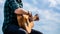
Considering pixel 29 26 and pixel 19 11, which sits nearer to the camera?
pixel 19 11

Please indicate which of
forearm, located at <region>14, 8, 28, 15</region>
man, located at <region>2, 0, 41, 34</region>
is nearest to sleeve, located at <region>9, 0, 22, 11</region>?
man, located at <region>2, 0, 41, 34</region>

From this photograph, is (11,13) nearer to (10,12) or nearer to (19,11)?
(10,12)

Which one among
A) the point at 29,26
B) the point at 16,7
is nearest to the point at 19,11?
the point at 16,7

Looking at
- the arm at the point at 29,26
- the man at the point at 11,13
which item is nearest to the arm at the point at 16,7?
the man at the point at 11,13

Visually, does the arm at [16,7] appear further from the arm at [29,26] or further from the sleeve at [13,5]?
the arm at [29,26]

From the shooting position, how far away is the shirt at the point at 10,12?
479 centimetres

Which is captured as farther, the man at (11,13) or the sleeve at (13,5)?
the sleeve at (13,5)

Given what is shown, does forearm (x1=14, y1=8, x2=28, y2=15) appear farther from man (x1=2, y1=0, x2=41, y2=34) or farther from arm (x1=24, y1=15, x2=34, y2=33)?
arm (x1=24, y1=15, x2=34, y2=33)

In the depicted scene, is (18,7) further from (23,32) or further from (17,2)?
(23,32)

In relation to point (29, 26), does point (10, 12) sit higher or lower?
higher

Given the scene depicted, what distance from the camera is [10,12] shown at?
481 cm

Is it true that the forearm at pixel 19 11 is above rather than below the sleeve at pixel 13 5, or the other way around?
below

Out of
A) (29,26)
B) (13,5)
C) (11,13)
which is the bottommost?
(29,26)

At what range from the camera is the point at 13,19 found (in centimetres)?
480
